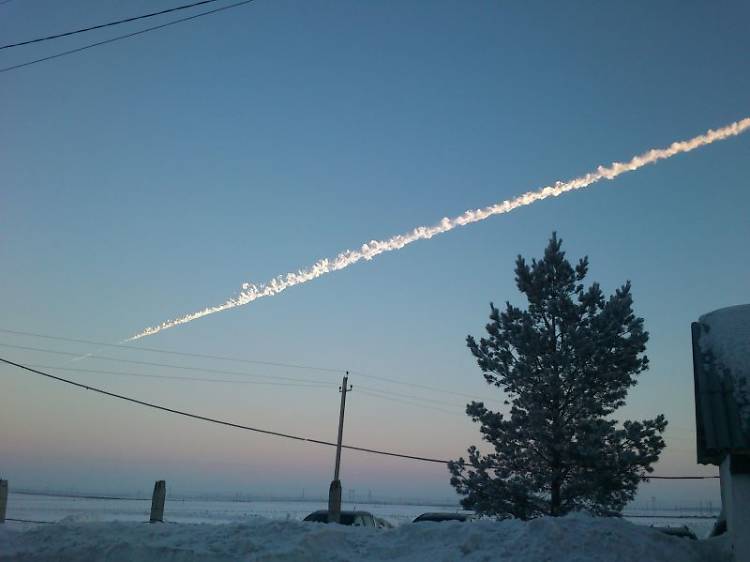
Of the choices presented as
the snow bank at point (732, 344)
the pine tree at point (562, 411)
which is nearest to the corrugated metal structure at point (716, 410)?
the snow bank at point (732, 344)

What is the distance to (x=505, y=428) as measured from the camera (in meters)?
22.3

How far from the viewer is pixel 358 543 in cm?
1273

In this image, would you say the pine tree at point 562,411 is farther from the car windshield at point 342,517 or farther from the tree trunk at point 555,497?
the car windshield at point 342,517

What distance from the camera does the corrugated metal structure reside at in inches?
426

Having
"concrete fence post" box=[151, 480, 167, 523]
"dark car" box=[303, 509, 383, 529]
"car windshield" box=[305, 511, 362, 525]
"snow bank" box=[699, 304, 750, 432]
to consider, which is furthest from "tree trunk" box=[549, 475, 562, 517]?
"concrete fence post" box=[151, 480, 167, 523]

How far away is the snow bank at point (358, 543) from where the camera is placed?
35.8 feet

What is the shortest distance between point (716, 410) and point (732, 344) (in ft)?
6.59

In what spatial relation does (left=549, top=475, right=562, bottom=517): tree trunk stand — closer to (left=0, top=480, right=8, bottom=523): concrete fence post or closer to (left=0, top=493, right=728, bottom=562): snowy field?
(left=0, top=493, right=728, bottom=562): snowy field

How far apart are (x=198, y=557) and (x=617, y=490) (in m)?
14.1

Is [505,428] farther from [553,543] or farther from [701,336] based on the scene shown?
[553,543]

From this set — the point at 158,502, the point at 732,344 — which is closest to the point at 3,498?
the point at 158,502

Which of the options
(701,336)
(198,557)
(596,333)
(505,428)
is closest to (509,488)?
(505,428)

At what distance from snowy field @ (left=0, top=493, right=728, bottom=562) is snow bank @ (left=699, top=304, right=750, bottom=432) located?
9.13 ft

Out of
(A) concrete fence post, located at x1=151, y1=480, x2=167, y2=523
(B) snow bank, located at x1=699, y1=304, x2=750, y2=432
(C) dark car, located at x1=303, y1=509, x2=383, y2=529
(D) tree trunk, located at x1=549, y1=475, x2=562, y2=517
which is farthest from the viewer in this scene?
(D) tree trunk, located at x1=549, y1=475, x2=562, y2=517
